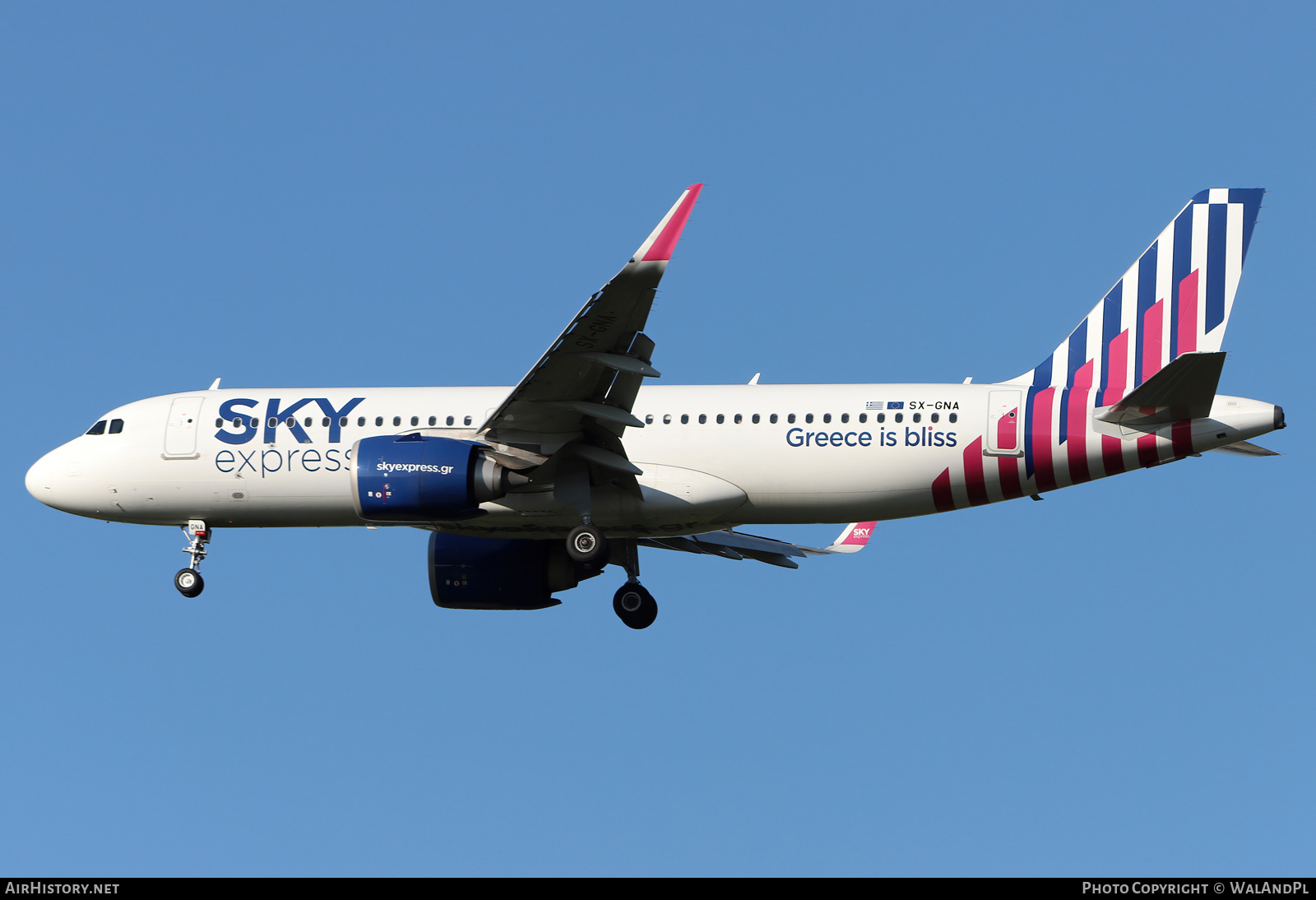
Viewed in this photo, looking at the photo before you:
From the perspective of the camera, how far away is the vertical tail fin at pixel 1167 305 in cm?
2848

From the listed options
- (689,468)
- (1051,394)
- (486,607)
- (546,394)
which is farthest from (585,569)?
(1051,394)

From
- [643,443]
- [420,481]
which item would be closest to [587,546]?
[643,443]

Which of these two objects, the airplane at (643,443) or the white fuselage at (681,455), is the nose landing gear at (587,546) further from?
the white fuselage at (681,455)

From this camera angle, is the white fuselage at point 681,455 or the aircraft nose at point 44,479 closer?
the white fuselage at point 681,455

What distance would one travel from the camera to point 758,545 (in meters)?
33.8

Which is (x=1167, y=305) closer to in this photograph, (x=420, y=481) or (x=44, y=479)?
(x=420, y=481)

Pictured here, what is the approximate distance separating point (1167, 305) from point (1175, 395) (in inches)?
127

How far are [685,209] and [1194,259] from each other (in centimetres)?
1081

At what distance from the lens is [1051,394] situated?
91.7ft

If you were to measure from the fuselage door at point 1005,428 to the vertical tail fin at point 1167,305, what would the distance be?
4.02 feet

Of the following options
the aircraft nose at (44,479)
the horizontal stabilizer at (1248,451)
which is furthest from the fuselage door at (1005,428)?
the aircraft nose at (44,479)

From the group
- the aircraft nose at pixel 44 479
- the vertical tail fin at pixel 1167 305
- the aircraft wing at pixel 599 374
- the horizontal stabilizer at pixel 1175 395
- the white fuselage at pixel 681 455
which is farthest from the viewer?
the aircraft nose at pixel 44 479

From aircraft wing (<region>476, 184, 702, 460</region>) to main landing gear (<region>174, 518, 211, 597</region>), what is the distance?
22.2ft

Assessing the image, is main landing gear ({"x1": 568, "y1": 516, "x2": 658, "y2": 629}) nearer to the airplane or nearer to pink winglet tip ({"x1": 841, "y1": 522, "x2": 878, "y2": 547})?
the airplane
